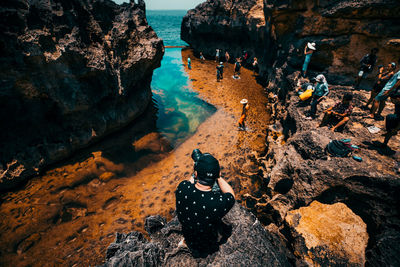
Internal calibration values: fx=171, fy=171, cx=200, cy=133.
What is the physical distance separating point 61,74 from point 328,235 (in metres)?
9.20

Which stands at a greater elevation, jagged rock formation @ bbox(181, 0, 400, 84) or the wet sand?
jagged rock formation @ bbox(181, 0, 400, 84)

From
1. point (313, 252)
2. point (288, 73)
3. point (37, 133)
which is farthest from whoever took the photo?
point (288, 73)

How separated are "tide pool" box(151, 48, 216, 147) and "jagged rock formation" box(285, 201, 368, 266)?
21.2 ft

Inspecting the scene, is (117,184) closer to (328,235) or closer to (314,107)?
(328,235)

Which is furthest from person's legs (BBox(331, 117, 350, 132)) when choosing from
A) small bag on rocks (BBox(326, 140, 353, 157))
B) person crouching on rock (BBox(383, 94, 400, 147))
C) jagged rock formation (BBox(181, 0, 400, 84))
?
jagged rock formation (BBox(181, 0, 400, 84))

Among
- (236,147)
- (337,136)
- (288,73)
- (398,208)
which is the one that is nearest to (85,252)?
(236,147)

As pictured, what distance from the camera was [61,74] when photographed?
20.8 ft

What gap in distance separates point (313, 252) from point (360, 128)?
4.76m

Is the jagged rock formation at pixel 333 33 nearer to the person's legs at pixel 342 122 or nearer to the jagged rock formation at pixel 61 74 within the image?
the person's legs at pixel 342 122

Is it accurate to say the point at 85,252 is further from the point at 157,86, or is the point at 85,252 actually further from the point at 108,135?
the point at 157,86

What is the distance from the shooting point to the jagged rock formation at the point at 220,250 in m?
2.97

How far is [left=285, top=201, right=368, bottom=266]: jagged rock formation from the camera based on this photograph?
3039 millimetres

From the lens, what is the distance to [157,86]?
51.3 feet

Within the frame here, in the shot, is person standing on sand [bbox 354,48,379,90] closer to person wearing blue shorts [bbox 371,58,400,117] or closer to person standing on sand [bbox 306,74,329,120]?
person standing on sand [bbox 306,74,329,120]
